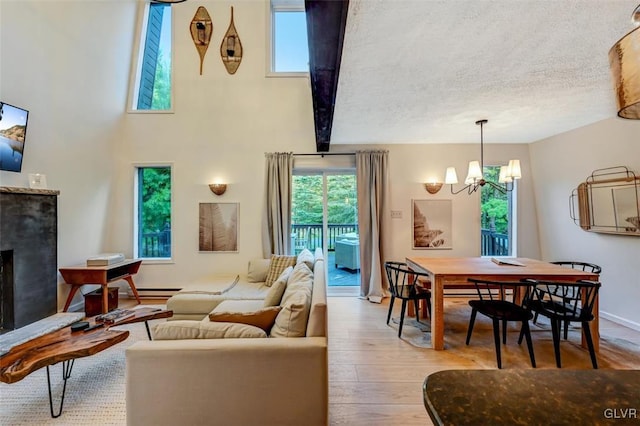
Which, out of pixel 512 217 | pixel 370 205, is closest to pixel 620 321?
pixel 512 217

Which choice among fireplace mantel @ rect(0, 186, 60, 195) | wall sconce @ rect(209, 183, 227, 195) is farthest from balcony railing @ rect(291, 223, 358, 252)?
fireplace mantel @ rect(0, 186, 60, 195)

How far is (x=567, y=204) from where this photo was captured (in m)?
4.12

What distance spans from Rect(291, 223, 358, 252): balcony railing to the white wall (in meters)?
3.21

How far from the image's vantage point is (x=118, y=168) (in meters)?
4.72

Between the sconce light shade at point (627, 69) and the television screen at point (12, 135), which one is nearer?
the sconce light shade at point (627, 69)

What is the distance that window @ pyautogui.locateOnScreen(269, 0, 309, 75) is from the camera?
15.9ft

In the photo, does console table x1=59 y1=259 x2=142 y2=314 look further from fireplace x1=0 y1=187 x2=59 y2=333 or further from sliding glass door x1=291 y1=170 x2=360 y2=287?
sliding glass door x1=291 y1=170 x2=360 y2=287

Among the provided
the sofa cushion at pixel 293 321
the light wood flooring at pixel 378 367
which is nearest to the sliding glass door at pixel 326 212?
the light wood flooring at pixel 378 367

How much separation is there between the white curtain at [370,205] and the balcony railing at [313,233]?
1.22 ft

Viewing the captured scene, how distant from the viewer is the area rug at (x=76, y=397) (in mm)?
1913

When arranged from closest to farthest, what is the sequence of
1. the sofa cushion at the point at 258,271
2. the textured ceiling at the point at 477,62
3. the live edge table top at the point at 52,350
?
the textured ceiling at the point at 477,62 → the live edge table top at the point at 52,350 → the sofa cushion at the point at 258,271

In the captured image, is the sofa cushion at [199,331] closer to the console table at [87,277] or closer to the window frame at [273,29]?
the console table at [87,277]

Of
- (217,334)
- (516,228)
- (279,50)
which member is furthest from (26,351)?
(516,228)

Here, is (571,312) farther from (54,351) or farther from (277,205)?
(54,351)
